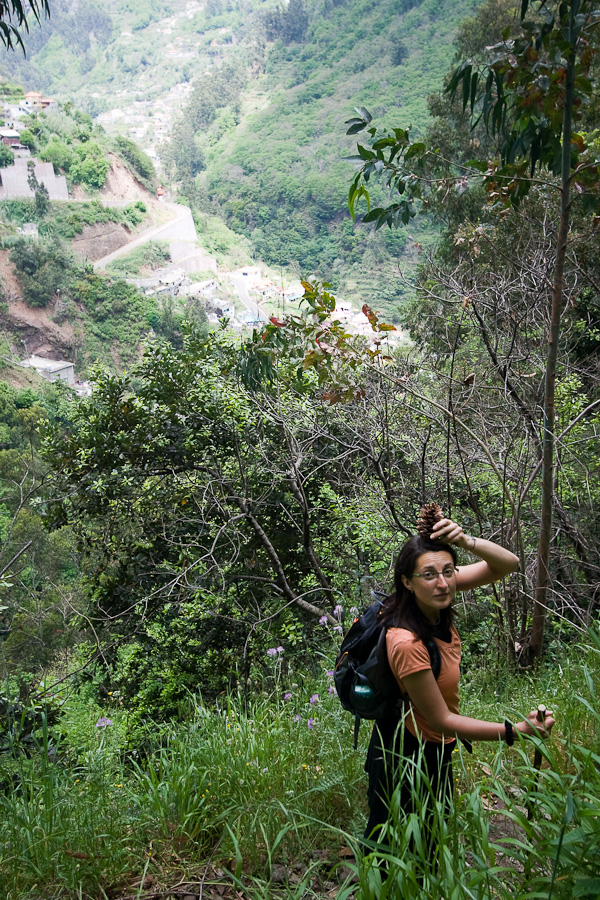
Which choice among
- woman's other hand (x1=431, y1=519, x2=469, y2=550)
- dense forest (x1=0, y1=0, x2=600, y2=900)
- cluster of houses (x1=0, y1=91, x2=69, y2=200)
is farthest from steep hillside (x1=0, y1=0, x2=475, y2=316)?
woman's other hand (x1=431, y1=519, x2=469, y2=550)

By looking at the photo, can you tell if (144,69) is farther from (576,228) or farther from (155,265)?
(576,228)

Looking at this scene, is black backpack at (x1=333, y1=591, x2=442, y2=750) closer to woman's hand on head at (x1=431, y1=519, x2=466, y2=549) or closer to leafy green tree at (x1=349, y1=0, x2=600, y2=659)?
woman's hand on head at (x1=431, y1=519, x2=466, y2=549)

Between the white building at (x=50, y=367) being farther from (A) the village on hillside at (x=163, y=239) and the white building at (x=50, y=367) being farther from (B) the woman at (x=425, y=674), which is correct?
(B) the woman at (x=425, y=674)

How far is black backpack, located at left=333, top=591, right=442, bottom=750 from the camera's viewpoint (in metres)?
1.45

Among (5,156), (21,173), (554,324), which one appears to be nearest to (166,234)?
(21,173)

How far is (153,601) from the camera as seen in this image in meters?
5.64

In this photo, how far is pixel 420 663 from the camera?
1390 mm

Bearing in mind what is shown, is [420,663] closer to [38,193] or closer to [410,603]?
[410,603]

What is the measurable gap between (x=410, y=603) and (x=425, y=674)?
0.61ft

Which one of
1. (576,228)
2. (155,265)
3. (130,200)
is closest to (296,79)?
(130,200)

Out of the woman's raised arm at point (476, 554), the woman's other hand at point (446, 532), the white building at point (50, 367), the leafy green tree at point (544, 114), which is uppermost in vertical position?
the leafy green tree at point (544, 114)

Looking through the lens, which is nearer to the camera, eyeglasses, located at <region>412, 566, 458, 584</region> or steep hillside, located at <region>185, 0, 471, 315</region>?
eyeglasses, located at <region>412, 566, 458, 584</region>

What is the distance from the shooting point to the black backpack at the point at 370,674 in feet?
4.76

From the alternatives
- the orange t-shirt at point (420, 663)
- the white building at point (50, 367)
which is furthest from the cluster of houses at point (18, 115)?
the orange t-shirt at point (420, 663)
